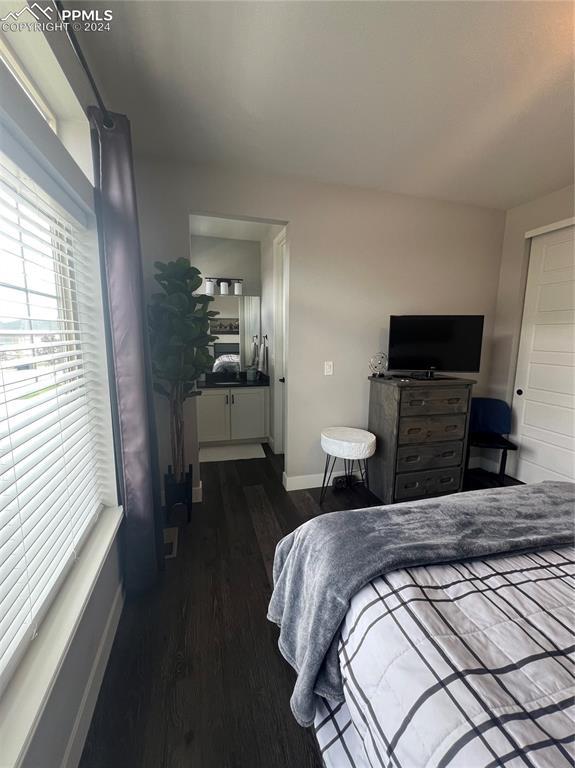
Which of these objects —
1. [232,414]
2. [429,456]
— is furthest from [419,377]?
[232,414]

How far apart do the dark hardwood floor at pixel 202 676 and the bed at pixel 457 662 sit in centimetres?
26

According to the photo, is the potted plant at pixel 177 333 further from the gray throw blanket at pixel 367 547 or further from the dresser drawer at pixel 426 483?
the dresser drawer at pixel 426 483

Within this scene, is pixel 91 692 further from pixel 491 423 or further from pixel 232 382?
pixel 491 423

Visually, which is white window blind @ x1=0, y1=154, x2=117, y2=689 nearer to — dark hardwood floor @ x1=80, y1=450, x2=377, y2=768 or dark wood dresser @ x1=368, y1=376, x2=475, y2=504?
dark hardwood floor @ x1=80, y1=450, x2=377, y2=768

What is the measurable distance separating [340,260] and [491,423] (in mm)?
2150

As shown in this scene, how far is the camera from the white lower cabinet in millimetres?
3639

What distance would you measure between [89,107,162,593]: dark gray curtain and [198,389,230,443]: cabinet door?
6.43 feet

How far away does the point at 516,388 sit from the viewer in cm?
301

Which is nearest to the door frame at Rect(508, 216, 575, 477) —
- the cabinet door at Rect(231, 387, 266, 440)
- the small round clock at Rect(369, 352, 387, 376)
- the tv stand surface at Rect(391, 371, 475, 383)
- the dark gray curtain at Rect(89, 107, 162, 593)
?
the tv stand surface at Rect(391, 371, 475, 383)

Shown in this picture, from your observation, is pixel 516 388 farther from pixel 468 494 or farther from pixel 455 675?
pixel 455 675

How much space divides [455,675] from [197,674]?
113cm

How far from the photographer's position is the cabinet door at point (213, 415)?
362 cm

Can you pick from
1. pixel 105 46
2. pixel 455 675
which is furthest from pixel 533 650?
pixel 105 46

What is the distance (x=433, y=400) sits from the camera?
97.1 inches
